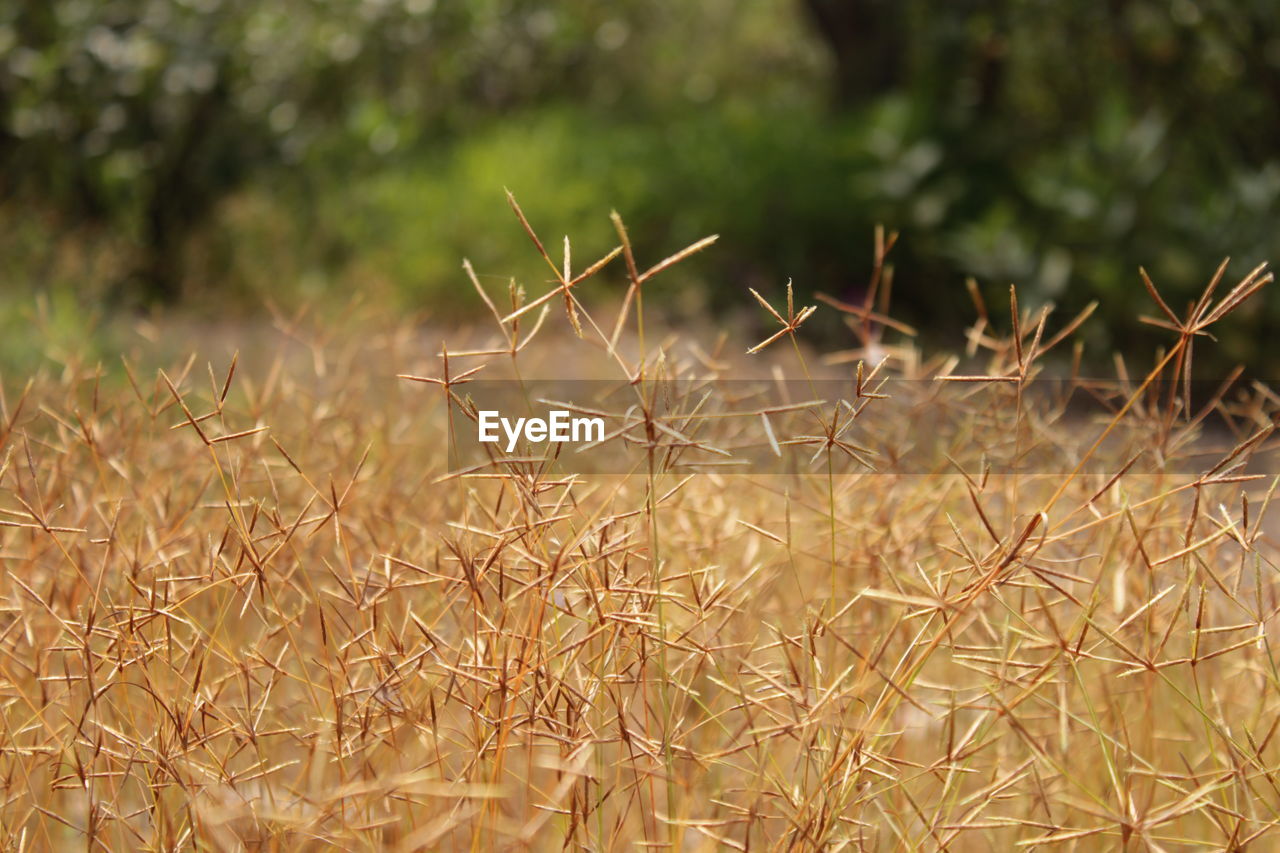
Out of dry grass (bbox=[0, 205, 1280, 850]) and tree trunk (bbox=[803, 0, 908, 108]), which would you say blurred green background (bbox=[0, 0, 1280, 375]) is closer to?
tree trunk (bbox=[803, 0, 908, 108])

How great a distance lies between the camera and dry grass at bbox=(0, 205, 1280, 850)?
100 cm

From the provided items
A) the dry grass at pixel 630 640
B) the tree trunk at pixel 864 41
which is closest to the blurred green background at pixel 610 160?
the tree trunk at pixel 864 41

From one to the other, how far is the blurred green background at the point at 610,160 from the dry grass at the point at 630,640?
286cm

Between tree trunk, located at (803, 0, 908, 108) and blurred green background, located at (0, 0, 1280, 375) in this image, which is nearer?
blurred green background, located at (0, 0, 1280, 375)

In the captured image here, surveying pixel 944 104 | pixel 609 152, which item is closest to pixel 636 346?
pixel 609 152

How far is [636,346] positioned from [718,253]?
57.9 inches

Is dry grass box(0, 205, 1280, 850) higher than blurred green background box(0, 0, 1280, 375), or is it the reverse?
dry grass box(0, 205, 1280, 850)

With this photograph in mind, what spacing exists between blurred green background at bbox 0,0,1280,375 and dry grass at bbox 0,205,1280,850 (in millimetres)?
2862

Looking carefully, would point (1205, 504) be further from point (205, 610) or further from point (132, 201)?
point (132, 201)

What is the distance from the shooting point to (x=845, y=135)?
18.2 feet

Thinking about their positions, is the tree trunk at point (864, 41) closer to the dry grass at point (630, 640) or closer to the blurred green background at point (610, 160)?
the blurred green background at point (610, 160)

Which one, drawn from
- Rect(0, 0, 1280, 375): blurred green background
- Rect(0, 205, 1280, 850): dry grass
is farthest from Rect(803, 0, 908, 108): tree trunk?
Rect(0, 205, 1280, 850): dry grass

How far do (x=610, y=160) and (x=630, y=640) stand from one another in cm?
466

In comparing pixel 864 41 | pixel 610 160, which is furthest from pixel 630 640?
pixel 864 41
